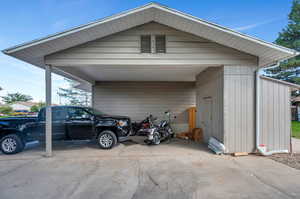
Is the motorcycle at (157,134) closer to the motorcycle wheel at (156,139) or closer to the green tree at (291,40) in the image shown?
the motorcycle wheel at (156,139)

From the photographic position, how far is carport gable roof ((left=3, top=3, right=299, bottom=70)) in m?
3.74

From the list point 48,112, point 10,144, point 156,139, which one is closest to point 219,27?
point 156,139

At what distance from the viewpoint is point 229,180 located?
9.32 ft

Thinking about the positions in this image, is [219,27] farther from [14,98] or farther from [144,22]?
[14,98]

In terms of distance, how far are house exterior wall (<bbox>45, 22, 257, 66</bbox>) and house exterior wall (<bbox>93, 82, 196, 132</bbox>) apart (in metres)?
3.73

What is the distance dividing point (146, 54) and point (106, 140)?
3.16 meters

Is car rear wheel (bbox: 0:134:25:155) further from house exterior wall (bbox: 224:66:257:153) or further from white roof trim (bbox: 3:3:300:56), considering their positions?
house exterior wall (bbox: 224:66:257:153)

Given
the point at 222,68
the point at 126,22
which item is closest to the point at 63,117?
the point at 126,22

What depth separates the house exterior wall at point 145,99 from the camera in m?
7.91

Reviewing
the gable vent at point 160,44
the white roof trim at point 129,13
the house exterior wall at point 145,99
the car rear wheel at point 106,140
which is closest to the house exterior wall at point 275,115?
the white roof trim at point 129,13

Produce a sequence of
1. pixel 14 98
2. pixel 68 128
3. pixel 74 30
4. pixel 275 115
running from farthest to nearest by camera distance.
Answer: pixel 14 98 → pixel 68 128 → pixel 275 115 → pixel 74 30

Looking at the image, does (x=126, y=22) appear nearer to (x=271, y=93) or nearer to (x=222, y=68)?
(x=222, y=68)

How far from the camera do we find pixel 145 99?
26.0ft

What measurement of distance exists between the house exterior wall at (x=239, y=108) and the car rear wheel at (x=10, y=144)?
6.49 meters
